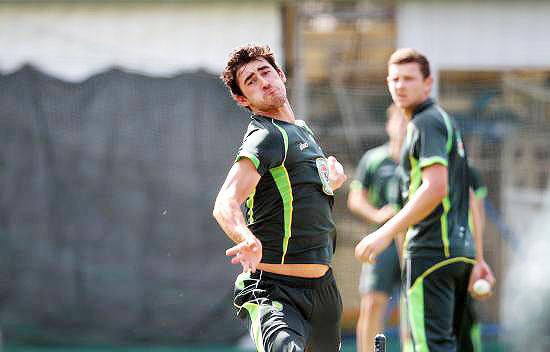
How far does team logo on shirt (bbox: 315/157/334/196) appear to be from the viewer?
5195 millimetres

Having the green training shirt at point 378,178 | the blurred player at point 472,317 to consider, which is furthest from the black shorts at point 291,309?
the green training shirt at point 378,178

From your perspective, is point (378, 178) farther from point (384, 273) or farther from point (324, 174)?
point (324, 174)

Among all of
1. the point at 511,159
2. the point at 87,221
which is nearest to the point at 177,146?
the point at 87,221

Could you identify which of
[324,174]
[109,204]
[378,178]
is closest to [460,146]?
[324,174]

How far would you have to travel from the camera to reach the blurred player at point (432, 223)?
21.2ft

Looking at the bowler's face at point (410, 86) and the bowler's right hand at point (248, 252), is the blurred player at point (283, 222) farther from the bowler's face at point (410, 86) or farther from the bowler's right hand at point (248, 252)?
the bowler's face at point (410, 86)

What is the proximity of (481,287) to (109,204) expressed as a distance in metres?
4.62

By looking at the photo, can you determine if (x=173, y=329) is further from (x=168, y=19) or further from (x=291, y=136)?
(x=291, y=136)

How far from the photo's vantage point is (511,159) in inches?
419

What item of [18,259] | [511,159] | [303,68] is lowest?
[18,259]

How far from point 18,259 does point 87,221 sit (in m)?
0.74

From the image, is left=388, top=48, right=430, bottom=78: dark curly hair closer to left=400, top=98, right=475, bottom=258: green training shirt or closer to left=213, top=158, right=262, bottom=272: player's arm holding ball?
left=400, top=98, right=475, bottom=258: green training shirt

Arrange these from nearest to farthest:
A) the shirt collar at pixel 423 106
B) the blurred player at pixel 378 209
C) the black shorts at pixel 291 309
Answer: the black shorts at pixel 291 309
the shirt collar at pixel 423 106
the blurred player at pixel 378 209

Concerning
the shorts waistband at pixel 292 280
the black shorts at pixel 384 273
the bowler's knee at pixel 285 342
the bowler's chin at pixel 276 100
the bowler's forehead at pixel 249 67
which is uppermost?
the bowler's forehead at pixel 249 67
